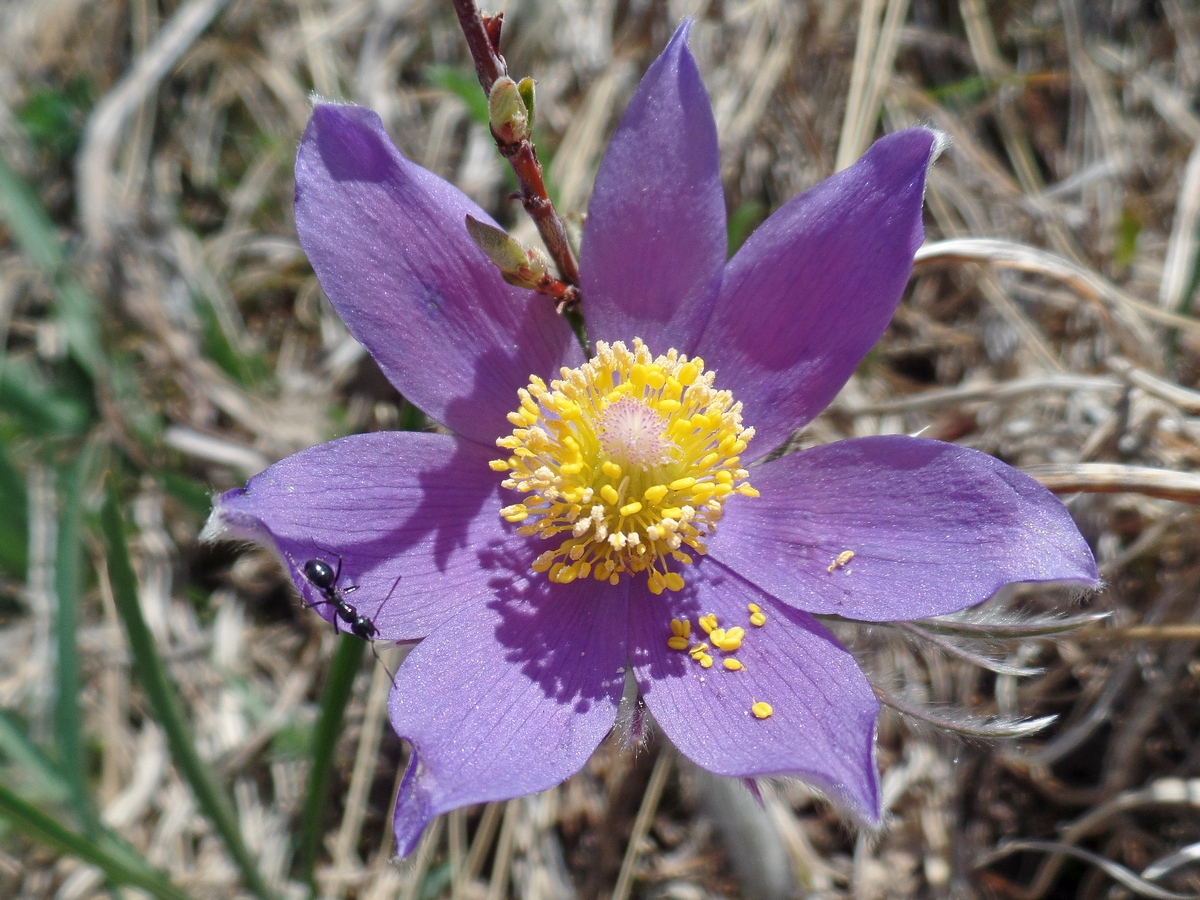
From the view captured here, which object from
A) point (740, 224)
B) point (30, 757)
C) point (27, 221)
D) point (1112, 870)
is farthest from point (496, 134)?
point (27, 221)

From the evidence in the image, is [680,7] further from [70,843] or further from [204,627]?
[70,843]

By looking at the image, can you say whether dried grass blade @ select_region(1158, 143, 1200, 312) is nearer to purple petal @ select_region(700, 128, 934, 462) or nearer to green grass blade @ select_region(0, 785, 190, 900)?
purple petal @ select_region(700, 128, 934, 462)

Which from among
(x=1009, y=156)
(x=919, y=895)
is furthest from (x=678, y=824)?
(x=1009, y=156)

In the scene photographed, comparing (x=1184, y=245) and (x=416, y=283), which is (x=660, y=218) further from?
(x=1184, y=245)

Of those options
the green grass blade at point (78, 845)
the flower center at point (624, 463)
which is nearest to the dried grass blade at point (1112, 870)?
the flower center at point (624, 463)

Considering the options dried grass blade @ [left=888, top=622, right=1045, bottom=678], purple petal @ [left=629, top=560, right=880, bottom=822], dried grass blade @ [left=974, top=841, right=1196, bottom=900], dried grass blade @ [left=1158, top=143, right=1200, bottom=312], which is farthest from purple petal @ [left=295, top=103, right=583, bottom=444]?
dried grass blade @ [left=1158, top=143, right=1200, bottom=312]

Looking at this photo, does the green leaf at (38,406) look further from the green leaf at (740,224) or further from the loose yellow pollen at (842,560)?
the loose yellow pollen at (842,560)
